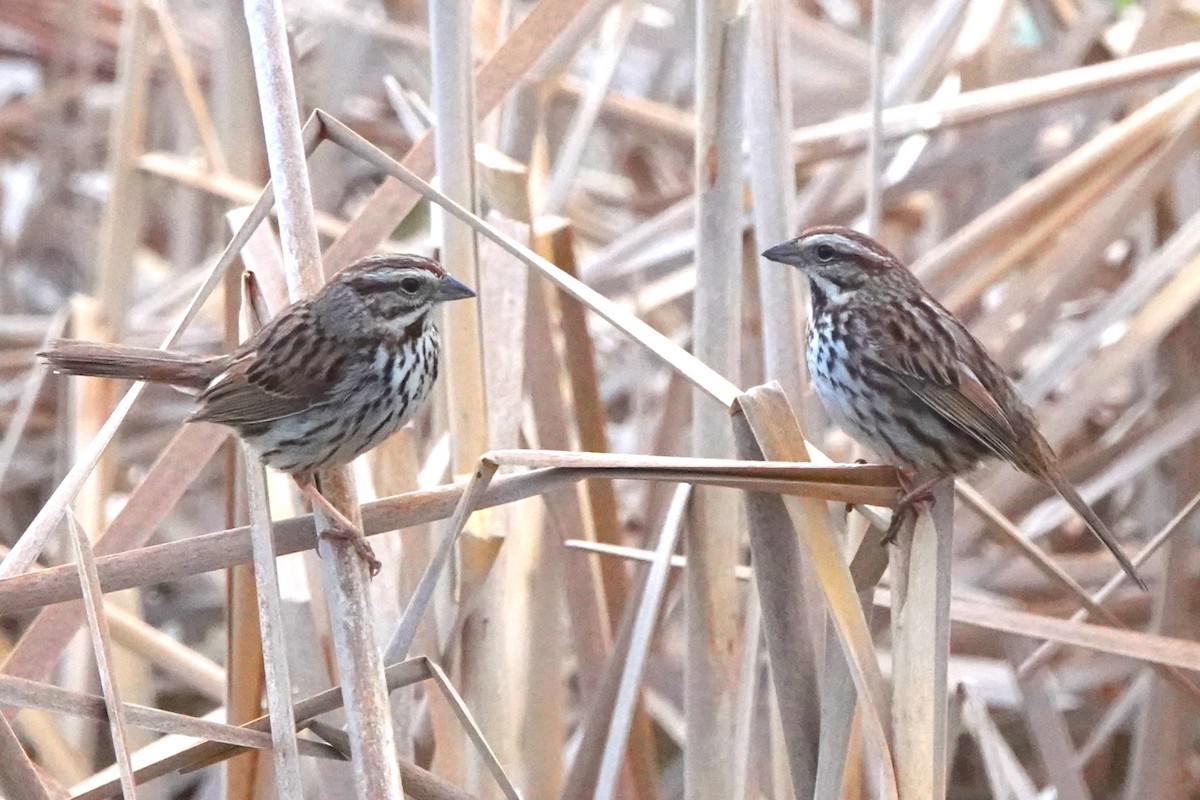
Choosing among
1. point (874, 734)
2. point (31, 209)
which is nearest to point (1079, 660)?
point (874, 734)

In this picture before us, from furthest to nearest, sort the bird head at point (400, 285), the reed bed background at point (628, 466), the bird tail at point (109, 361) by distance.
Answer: the bird tail at point (109, 361), the bird head at point (400, 285), the reed bed background at point (628, 466)

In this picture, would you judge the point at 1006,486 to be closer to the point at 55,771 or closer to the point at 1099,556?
the point at 1099,556

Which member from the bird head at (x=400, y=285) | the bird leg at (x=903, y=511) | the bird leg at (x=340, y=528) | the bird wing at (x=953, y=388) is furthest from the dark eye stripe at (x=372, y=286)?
the bird leg at (x=903, y=511)

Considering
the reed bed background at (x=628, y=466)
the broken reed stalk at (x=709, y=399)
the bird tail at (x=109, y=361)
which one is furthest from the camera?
the bird tail at (x=109, y=361)

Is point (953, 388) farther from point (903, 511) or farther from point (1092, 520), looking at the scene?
point (903, 511)

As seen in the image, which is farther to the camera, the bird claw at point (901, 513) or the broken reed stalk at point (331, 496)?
the bird claw at point (901, 513)

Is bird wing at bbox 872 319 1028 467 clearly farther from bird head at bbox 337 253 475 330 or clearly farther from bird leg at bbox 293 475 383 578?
bird leg at bbox 293 475 383 578

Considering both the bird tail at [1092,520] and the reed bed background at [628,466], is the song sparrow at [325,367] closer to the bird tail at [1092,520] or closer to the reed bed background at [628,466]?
the reed bed background at [628,466]

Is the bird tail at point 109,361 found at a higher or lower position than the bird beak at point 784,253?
lower
